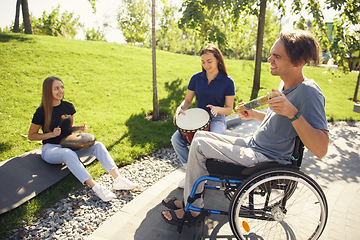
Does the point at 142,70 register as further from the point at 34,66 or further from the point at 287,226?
the point at 287,226

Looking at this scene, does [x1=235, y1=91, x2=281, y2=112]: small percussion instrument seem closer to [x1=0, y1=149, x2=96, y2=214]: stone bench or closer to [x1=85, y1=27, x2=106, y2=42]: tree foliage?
[x1=0, y1=149, x2=96, y2=214]: stone bench

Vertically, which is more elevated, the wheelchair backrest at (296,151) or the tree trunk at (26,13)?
the tree trunk at (26,13)

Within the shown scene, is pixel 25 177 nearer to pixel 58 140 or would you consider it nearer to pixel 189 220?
pixel 58 140

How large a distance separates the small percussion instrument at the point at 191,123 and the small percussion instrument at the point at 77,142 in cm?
127

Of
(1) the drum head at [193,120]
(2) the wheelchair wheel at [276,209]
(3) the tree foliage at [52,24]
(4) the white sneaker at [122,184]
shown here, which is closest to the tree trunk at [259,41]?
(1) the drum head at [193,120]

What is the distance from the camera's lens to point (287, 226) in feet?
7.76

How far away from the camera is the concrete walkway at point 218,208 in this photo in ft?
7.43

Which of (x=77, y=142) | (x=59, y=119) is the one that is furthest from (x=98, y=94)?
(x=77, y=142)

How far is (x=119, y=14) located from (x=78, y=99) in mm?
23559

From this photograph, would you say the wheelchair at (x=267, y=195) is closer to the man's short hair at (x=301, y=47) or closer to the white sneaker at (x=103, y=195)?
the man's short hair at (x=301, y=47)

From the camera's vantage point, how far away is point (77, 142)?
9.68 ft

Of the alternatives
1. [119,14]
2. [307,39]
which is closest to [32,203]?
[307,39]

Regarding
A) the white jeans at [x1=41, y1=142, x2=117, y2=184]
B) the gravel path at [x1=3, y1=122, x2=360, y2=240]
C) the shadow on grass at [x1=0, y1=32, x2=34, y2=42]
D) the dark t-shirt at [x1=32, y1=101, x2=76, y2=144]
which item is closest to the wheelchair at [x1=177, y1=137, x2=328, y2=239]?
the gravel path at [x1=3, y1=122, x2=360, y2=240]

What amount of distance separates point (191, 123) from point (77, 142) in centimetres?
158
